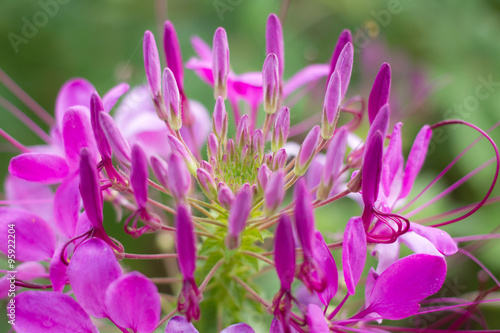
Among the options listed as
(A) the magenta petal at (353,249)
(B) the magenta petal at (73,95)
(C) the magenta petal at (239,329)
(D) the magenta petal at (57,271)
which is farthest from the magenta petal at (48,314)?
(B) the magenta petal at (73,95)

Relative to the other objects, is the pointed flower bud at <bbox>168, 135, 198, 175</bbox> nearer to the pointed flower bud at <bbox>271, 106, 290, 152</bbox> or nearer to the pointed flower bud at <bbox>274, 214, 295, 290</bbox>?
the pointed flower bud at <bbox>271, 106, 290, 152</bbox>

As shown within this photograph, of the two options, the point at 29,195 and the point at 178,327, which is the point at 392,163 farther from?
the point at 29,195

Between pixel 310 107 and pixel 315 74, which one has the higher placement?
pixel 315 74

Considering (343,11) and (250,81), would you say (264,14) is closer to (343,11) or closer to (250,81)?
(343,11)

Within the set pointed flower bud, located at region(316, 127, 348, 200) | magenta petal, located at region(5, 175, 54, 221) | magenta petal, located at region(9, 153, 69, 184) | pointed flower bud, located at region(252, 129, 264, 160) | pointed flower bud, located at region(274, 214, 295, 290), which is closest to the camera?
pointed flower bud, located at region(274, 214, 295, 290)

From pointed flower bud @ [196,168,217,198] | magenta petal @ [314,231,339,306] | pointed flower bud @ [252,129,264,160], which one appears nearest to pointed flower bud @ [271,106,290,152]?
pointed flower bud @ [252,129,264,160]

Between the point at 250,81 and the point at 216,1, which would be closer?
the point at 250,81

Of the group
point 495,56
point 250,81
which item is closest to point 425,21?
point 495,56
